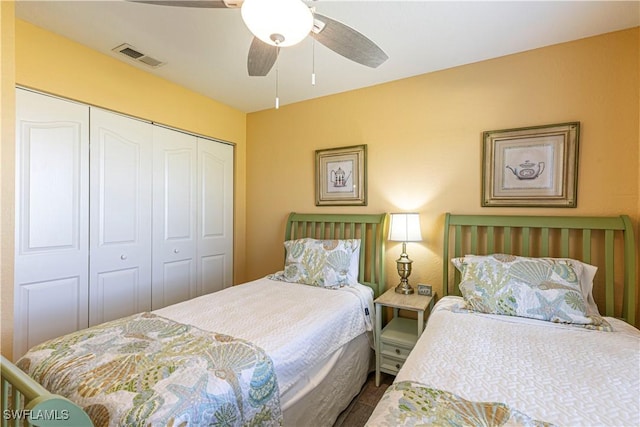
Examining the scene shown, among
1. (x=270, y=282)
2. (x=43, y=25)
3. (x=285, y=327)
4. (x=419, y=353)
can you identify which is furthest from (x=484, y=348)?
(x=43, y=25)

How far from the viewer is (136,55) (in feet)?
7.32

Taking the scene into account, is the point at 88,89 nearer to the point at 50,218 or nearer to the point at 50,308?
the point at 50,218

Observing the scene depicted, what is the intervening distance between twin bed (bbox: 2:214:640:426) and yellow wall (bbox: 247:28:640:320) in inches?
9.6

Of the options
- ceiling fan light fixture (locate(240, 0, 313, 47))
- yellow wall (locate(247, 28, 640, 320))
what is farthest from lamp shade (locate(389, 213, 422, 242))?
ceiling fan light fixture (locate(240, 0, 313, 47))

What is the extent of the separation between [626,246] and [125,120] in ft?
12.2

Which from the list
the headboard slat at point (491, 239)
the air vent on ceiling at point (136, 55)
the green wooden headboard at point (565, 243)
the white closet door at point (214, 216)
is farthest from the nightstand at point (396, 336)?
the air vent on ceiling at point (136, 55)

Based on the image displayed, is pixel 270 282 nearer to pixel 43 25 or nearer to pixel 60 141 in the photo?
pixel 60 141

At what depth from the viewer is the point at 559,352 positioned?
4.15ft

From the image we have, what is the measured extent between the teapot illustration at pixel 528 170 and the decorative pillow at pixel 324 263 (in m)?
1.32

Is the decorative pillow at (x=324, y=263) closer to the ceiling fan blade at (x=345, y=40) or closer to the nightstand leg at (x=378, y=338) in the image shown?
the nightstand leg at (x=378, y=338)

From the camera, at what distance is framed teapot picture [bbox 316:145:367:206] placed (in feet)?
9.02

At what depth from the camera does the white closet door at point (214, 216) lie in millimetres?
3066

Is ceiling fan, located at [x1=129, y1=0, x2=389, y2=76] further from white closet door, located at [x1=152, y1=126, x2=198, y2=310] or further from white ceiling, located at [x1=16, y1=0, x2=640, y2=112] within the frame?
white closet door, located at [x1=152, y1=126, x2=198, y2=310]

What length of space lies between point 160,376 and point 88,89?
2.21 m
